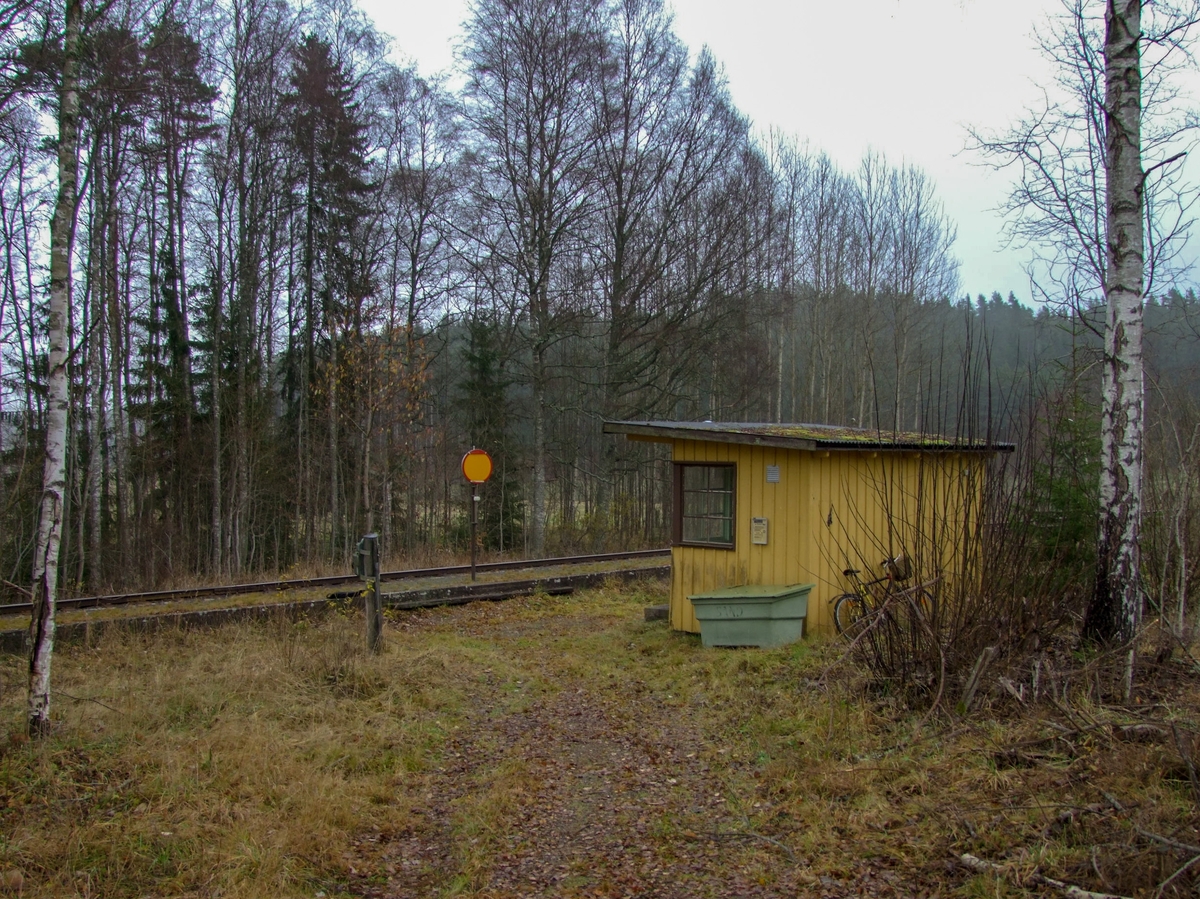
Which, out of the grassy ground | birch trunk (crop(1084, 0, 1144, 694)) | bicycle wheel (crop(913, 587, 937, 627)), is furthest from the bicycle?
birch trunk (crop(1084, 0, 1144, 694))

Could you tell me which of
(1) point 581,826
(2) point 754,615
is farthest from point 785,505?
(1) point 581,826

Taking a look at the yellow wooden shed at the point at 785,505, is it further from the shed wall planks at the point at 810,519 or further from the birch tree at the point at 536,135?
the birch tree at the point at 536,135

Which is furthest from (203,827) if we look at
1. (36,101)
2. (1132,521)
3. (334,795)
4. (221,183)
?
(221,183)

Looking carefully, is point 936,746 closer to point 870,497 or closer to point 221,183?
point 870,497

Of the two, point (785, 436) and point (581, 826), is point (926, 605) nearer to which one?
point (785, 436)

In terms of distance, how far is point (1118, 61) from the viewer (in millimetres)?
→ 6199

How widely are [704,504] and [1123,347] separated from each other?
17.8ft

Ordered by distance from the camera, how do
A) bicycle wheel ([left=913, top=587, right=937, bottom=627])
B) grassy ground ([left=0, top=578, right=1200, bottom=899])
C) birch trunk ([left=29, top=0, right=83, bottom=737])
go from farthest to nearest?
bicycle wheel ([left=913, top=587, right=937, bottom=627]), birch trunk ([left=29, top=0, right=83, bottom=737]), grassy ground ([left=0, top=578, right=1200, bottom=899])

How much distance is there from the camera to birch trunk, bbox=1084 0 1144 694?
6.08m

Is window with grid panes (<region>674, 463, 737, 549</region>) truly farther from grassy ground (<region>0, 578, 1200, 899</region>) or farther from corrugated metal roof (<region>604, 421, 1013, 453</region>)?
grassy ground (<region>0, 578, 1200, 899</region>)

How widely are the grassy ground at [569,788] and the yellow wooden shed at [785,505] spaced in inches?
69.9

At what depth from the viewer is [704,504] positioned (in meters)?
10.7

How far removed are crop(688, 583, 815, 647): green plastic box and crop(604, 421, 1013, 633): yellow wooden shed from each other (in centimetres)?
39

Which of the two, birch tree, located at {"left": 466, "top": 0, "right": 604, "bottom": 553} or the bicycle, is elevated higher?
birch tree, located at {"left": 466, "top": 0, "right": 604, "bottom": 553}
